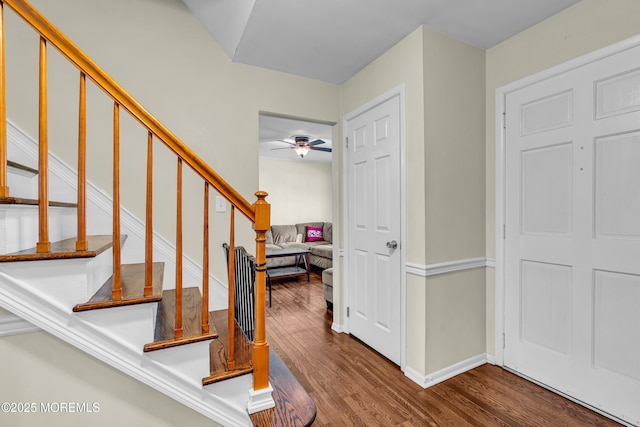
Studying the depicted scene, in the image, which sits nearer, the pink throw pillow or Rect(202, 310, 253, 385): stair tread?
Rect(202, 310, 253, 385): stair tread

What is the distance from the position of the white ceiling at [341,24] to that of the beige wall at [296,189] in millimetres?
4302

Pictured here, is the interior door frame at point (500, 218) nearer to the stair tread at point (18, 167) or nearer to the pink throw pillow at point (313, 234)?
the stair tread at point (18, 167)

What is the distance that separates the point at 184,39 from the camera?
7.70 feet

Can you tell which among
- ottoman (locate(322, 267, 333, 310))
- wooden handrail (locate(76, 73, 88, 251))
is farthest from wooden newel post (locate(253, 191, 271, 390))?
ottoman (locate(322, 267, 333, 310))

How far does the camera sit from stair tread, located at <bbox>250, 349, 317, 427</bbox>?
1.32m

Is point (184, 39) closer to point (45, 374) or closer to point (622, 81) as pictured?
point (45, 374)

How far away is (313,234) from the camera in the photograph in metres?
6.76

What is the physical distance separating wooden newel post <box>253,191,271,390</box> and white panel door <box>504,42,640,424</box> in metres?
1.85

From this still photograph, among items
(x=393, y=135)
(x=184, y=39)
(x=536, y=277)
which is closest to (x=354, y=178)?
(x=393, y=135)

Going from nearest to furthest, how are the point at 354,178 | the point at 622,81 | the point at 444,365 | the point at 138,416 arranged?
the point at 138,416
the point at 622,81
the point at 444,365
the point at 354,178

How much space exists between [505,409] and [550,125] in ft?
5.93

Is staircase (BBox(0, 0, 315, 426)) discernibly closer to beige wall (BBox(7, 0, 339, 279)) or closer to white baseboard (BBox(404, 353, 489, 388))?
beige wall (BBox(7, 0, 339, 279))

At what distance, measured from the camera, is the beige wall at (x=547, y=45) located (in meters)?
1.70

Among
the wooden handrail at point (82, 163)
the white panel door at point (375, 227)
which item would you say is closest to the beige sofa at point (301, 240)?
the white panel door at point (375, 227)
